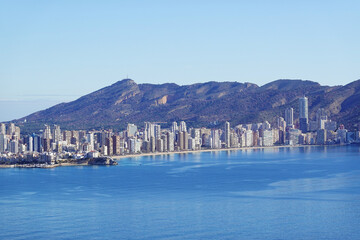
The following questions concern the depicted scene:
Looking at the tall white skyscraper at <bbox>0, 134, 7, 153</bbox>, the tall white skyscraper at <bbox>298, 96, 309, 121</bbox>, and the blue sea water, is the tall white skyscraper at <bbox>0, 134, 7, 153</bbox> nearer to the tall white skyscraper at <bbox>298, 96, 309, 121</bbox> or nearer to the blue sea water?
the blue sea water

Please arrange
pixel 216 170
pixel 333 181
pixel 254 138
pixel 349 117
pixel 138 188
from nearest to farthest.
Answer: pixel 138 188, pixel 333 181, pixel 216 170, pixel 254 138, pixel 349 117

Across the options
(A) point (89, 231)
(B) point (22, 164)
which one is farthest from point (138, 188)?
(B) point (22, 164)

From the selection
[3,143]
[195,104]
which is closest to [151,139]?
[3,143]

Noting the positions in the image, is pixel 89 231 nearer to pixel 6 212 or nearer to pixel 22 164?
pixel 6 212

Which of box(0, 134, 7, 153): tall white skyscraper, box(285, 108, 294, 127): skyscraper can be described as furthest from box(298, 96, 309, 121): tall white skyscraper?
box(0, 134, 7, 153): tall white skyscraper

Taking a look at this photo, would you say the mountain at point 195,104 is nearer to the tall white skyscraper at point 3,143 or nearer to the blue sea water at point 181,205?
the tall white skyscraper at point 3,143

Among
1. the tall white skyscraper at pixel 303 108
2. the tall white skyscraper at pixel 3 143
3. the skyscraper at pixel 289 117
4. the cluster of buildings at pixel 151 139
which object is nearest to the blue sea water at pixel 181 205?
the cluster of buildings at pixel 151 139

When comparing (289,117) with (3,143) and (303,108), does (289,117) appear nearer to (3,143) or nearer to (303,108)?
(303,108)
